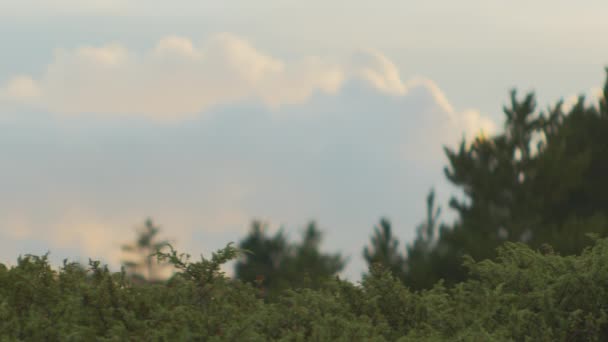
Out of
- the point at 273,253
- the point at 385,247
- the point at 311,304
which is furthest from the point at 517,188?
the point at 311,304

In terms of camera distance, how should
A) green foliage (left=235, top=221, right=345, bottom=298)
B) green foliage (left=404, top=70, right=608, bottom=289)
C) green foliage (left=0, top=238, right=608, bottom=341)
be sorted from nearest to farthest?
green foliage (left=0, top=238, right=608, bottom=341), green foliage (left=404, top=70, right=608, bottom=289), green foliage (left=235, top=221, right=345, bottom=298)

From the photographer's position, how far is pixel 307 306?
332 inches

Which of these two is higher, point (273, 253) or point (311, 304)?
point (273, 253)

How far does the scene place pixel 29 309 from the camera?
8766mm

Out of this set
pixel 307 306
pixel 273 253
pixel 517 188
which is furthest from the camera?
pixel 273 253

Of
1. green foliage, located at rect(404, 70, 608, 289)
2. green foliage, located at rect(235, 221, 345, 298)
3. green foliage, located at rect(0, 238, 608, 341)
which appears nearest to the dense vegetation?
green foliage, located at rect(0, 238, 608, 341)

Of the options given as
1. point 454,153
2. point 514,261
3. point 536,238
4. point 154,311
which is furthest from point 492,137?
point 154,311

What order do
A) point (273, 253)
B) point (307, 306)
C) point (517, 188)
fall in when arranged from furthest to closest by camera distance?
1. point (273, 253)
2. point (517, 188)
3. point (307, 306)

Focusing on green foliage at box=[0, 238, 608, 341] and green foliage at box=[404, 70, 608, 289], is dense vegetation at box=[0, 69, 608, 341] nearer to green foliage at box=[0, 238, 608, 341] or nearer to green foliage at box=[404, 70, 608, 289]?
green foliage at box=[0, 238, 608, 341]

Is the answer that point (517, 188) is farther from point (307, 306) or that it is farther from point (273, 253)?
point (307, 306)

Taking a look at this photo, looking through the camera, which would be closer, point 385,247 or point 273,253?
point 385,247

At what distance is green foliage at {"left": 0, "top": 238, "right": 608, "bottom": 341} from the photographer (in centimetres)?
775

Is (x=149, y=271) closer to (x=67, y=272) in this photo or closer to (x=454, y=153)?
(x=454, y=153)

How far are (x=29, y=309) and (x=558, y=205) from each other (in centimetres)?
2662
